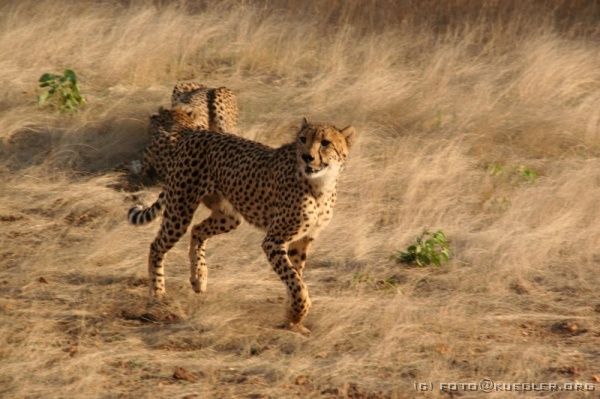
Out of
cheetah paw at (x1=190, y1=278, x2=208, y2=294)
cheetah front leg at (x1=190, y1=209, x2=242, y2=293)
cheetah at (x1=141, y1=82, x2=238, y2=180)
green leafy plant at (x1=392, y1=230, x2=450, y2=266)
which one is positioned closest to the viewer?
cheetah paw at (x1=190, y1=278, x2=208, y2=294)

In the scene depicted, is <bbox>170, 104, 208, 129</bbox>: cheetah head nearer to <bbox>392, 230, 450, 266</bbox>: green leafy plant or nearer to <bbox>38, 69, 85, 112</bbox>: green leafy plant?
<bbox>38, 69, 85, 112</bbox>: green leafy plant

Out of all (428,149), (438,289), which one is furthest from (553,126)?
(438,289)

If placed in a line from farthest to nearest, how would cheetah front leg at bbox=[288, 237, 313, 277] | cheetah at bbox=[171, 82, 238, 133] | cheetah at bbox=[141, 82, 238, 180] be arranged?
cheetah at bbox=[171, 82, 238, 133]
cheetah at bbox=[141, 82, 238, 180]
cheetah front leg at bbox=[288, 237, 313, 277]

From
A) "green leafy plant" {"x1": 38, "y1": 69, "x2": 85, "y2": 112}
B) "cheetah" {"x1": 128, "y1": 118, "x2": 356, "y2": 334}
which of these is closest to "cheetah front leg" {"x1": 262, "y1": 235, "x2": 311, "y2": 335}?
"cheetah" {"x1": 128, "y1": 118, "x2": 356, "y2": 334}

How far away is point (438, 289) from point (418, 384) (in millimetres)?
1554

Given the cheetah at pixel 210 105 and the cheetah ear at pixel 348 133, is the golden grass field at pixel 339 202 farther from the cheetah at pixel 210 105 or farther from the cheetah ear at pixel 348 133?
the cheetah ear at pixel 348 133

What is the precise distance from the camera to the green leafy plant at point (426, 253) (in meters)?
7.57

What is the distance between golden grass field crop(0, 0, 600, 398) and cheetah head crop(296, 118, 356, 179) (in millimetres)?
821

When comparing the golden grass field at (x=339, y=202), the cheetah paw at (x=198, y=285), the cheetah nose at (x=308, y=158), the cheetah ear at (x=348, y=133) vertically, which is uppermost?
the cheetah ear at (x=348, y=133)

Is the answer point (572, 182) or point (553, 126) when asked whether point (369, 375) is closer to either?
point (572, 182)

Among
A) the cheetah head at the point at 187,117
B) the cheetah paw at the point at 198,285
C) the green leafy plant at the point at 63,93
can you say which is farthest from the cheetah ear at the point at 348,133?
the green leafy plant at the point at 63,93

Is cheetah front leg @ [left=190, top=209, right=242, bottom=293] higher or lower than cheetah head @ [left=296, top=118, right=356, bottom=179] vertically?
lower

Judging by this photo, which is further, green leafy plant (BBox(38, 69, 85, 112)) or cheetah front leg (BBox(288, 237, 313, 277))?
green leafy plant (BBox(38, 69, 85, 112))

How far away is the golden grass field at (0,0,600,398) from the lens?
6.06 meters
